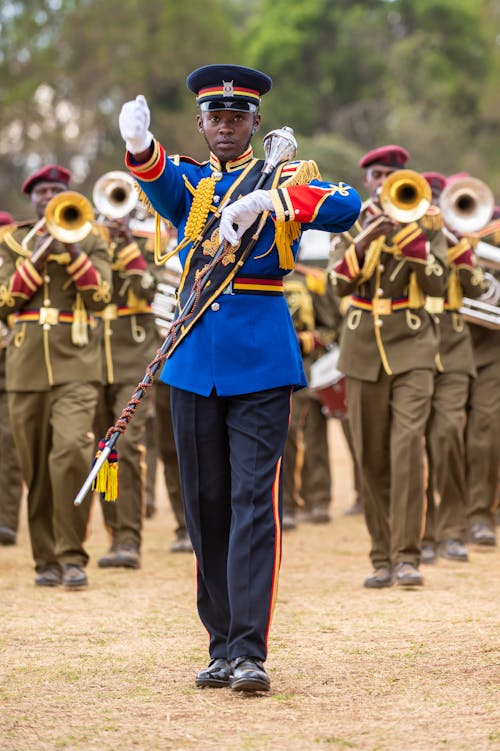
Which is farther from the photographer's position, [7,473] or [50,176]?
[7,473]

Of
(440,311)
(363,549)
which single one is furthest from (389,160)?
(363,549)

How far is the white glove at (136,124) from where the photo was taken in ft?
20.1

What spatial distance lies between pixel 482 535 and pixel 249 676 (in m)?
5.84

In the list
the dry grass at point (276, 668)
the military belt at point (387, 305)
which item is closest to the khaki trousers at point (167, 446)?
the dry grass at point (276, 668)

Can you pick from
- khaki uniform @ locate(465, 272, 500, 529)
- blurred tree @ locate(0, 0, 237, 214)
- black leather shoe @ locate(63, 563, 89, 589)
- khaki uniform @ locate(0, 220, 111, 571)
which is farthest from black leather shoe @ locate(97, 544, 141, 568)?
blurred tree @ locate(0, 0, 237, 214)

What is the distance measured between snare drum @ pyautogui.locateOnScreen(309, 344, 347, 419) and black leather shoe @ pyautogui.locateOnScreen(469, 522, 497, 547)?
6.66 feet

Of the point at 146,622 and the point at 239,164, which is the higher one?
the point at 239,164

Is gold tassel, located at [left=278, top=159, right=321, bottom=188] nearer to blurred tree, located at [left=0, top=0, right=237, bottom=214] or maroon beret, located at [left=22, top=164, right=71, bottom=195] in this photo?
maroon beret, located at [left=22, top=164, right=71, bottom=195]

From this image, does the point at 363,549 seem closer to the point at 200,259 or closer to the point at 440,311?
the point at 440,311

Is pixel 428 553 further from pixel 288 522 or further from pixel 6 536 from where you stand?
pixel 6 536

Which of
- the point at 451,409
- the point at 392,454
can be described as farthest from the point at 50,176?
the point at 451,409

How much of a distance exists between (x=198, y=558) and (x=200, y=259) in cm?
118

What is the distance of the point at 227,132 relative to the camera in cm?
659

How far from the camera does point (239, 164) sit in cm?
664
